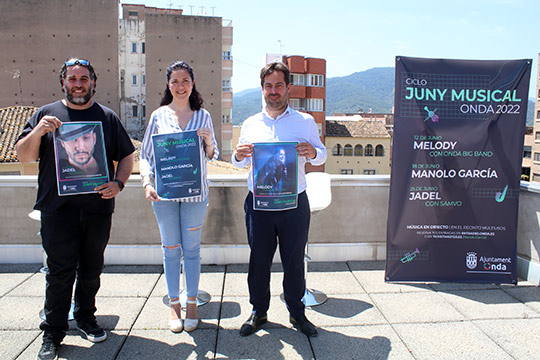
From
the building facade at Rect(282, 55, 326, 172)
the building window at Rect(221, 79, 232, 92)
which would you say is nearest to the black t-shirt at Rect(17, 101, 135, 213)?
the building window at Rect(221, 79, 232, 92)

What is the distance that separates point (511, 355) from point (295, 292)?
1658 millimetres

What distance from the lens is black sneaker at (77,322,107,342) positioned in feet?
10.4

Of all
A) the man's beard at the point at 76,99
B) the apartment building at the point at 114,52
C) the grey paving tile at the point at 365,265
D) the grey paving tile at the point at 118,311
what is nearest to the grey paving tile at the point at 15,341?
the grey paving tile at the point at 118,311

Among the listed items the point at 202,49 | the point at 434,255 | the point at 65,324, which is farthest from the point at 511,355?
the point at 202,49

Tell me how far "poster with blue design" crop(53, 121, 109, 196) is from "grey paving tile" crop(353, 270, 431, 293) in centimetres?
283

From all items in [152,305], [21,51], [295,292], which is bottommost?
[152,305]

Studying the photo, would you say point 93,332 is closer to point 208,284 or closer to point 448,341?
point 208,284

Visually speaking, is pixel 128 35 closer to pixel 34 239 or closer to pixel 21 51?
pixel 21 51

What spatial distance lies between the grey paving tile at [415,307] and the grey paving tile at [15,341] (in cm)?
294

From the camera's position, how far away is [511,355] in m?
3.02

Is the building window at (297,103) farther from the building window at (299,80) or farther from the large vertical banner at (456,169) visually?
the large vertical banner at (456,169)

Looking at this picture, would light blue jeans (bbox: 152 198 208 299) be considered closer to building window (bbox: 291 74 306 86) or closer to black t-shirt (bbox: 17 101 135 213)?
black t-shirt (bbox: 17 101 135 213)

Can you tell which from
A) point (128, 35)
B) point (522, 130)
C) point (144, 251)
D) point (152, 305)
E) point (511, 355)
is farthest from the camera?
point (128, 35)

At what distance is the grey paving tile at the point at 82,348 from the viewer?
2.97m
